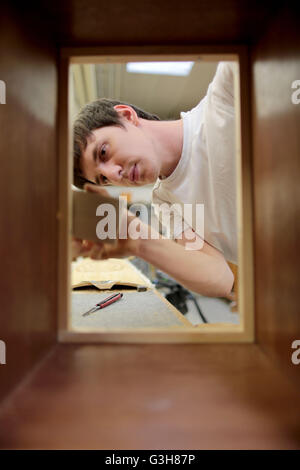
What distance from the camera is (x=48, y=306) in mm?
453

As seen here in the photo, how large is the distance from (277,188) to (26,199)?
0.32 metres

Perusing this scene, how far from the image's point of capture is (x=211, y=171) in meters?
0.95

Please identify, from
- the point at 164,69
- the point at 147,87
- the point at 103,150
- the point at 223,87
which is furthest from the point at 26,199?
the point at 147,87

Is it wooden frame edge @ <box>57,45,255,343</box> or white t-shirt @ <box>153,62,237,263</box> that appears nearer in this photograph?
wooden frame edge @ <box>57,45,255,343</box>

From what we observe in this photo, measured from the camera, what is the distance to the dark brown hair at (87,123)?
0.60 meters

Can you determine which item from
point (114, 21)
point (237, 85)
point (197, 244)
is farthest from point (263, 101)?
point (197, 244)

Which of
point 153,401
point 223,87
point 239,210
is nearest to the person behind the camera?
point 153,401

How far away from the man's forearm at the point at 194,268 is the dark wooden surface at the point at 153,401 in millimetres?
209

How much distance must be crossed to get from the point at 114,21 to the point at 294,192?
1.05ft

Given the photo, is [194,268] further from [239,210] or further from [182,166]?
[239,210]

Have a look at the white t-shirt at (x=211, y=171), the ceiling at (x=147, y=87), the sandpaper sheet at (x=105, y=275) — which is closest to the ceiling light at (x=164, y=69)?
the ceiling at (x=147, y=87)

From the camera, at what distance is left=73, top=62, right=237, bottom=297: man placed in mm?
626

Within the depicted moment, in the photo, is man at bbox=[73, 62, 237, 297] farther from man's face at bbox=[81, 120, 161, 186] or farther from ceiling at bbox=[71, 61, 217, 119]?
ceiling at bbox=[71, 61, 217, 119]

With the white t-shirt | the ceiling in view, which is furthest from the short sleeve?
the ceiling
